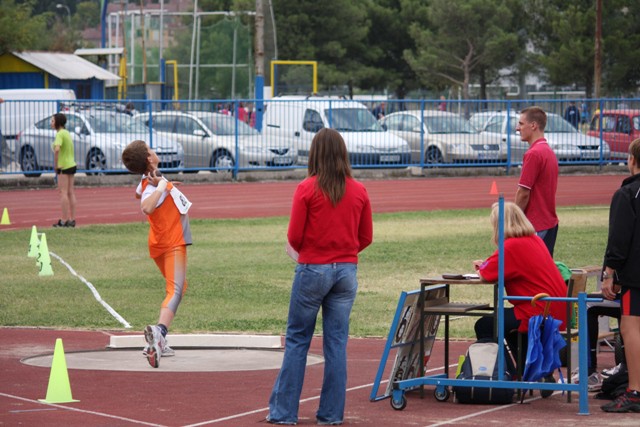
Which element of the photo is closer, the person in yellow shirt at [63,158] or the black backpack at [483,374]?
the black backpack at [483,374]

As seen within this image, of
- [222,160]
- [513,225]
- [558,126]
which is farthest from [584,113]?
[513,225]

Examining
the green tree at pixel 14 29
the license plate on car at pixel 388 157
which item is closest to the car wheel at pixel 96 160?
the license plate on car at pixel 388 157

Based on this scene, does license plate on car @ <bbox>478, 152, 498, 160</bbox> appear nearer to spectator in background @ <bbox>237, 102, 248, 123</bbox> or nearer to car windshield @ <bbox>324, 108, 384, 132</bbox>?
car windshield @ <bbox>324, 108, 384, 132</bbox>

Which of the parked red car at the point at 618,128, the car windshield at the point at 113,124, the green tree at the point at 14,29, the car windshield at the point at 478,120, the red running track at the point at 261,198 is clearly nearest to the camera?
the red running track at the point at 261,198

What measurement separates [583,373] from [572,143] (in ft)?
91.5

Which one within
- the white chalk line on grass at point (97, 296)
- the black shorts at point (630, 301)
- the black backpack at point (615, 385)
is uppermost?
the black shorts at point (630, 301)

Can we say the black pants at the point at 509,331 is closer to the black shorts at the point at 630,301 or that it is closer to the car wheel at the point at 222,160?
the black shorts at the point at 630,301

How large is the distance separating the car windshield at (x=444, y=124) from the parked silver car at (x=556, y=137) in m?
0.61

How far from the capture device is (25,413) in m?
8.10

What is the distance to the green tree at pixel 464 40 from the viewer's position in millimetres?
58062

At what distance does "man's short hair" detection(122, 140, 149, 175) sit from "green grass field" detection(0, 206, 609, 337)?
2421 millimetres

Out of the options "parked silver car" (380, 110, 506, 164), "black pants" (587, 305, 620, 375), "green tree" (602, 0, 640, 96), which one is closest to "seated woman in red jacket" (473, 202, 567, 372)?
"black pants" (587, 305, 620, 375)

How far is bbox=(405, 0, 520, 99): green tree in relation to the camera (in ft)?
190

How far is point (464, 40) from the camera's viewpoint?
59.8 metres
